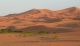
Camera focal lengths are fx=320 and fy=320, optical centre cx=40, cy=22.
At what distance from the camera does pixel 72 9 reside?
4459cm

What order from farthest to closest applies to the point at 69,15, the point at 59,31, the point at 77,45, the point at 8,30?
the point at 69,15
the point at 8,30
the point at 59,31
the point at 77,45

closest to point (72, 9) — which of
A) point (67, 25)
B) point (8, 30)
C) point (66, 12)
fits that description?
point (66, 12)

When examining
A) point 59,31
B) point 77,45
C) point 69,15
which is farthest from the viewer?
point 69,15

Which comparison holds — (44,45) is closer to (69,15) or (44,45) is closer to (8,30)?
(8,30)

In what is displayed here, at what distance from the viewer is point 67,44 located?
19.6 meters

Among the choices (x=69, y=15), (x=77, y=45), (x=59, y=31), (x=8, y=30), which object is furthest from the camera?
(x=69, y=15)

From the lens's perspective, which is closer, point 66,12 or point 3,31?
point 3,31

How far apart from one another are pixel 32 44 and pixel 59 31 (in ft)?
30.4

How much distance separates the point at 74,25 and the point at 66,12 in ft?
43.1

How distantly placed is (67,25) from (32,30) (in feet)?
12.4

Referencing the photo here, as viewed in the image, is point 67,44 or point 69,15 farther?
point 69,15

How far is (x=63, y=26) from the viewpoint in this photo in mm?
32156

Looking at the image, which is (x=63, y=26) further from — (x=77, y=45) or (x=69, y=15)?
(x=77, y=45)

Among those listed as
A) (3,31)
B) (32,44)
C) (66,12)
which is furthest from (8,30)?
(66,12)
